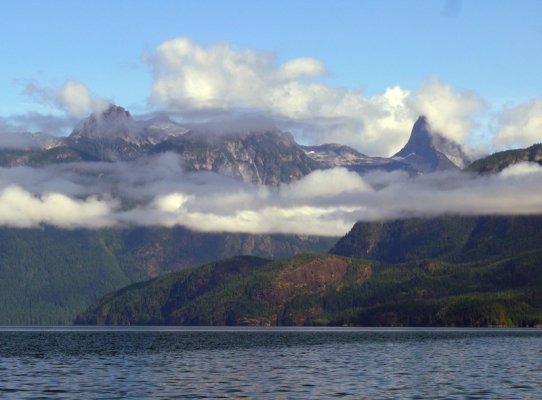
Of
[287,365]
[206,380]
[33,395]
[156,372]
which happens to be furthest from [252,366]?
[33,395]

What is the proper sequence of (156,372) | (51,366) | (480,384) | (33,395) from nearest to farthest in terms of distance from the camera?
(33,395)
(480,384)
(156,372)
(51,366)

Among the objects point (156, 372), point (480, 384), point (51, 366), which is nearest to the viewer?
point (480, 384)

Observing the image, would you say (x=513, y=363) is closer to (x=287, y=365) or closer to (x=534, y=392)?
(x=287, y=365)

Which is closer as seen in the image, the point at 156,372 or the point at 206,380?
the point at 206,380

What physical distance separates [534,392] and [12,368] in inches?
3939

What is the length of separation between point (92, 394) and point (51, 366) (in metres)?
60.9

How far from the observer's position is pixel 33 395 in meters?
128

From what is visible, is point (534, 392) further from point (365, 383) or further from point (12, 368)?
point (12, 368)

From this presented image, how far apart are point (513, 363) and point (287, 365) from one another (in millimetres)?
47950

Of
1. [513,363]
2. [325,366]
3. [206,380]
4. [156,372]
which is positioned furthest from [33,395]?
[513,363]

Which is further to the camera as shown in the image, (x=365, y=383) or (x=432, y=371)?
(x=432, y=371)

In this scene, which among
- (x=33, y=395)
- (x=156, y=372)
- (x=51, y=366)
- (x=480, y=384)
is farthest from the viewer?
(x=51, y=366)

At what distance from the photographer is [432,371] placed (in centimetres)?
17450

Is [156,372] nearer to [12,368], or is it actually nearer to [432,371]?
[12,368]
